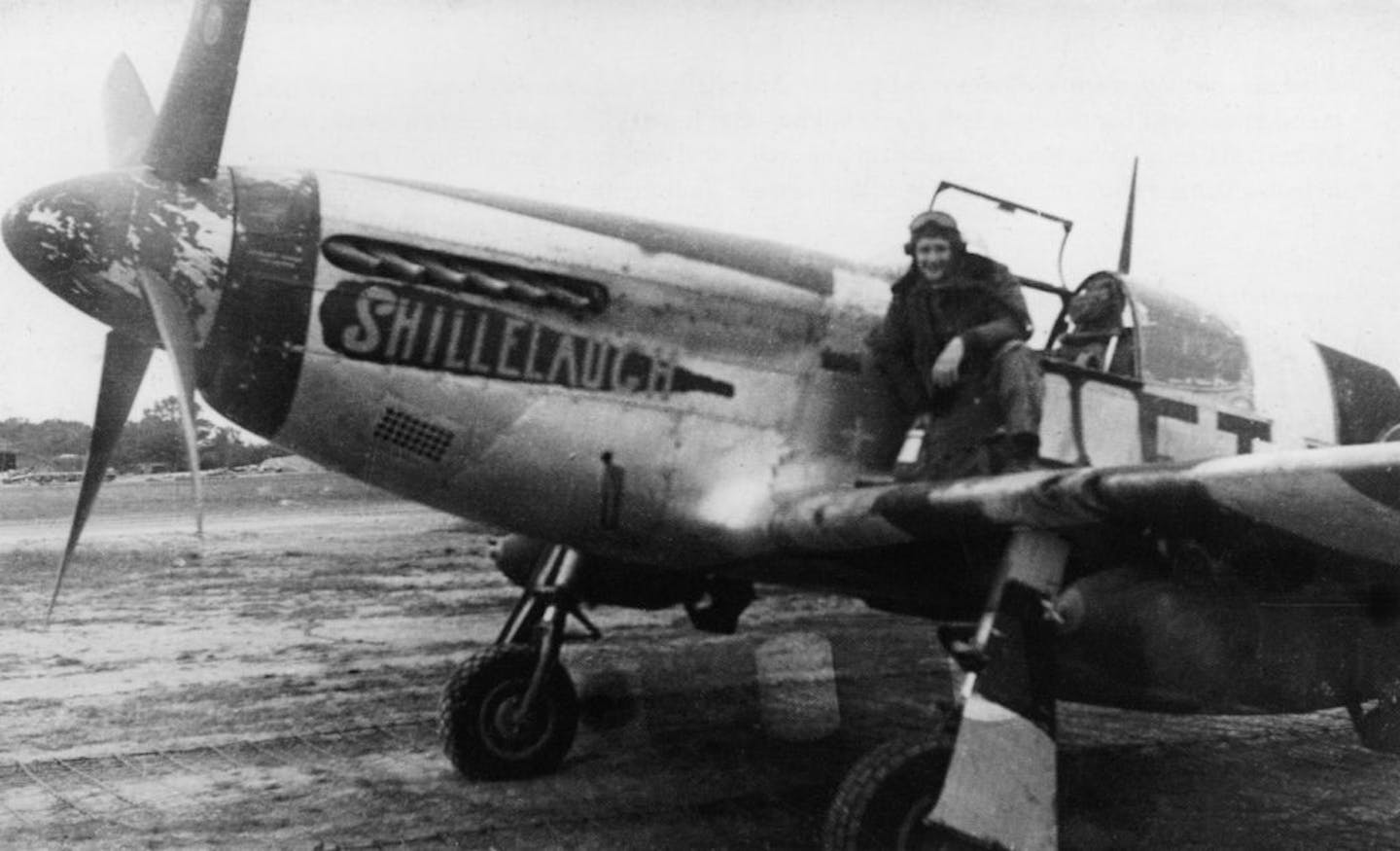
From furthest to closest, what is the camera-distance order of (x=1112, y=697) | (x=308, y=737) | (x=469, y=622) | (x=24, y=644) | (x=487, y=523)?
(x=469, y=622) < (x=24, y=644) < (x=308, y=737) < (x=487, y=523) < (x=1112, y=697)

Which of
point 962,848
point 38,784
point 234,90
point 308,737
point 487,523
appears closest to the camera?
point 962,848

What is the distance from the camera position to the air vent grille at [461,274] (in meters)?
3.96

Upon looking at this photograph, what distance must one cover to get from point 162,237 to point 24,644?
5.55m

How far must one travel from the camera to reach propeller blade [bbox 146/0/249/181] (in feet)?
12.7

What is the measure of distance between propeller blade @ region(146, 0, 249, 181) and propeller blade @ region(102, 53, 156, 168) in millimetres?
806

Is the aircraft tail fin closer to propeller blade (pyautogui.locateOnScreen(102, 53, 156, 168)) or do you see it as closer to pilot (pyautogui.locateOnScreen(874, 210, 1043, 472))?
pilot (pyautogui.locateOnScreen(874, 210, 1043, 472))

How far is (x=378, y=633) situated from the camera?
8320mm

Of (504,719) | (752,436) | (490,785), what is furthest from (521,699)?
(752,436)

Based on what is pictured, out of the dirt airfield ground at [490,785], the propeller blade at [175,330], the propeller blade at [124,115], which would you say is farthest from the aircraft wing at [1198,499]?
the propeller blade at [124,115]

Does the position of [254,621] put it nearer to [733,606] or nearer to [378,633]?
[378,633]

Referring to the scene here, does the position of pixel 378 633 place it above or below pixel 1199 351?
below

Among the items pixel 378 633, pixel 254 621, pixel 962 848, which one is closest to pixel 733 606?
pixel 962 848

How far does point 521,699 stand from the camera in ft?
16.3

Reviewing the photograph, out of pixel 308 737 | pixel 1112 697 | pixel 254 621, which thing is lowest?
pixel 254 621
